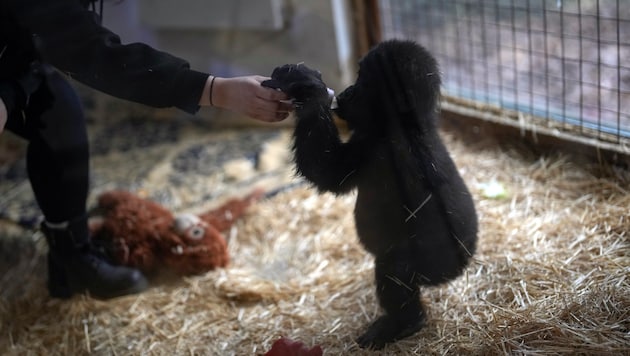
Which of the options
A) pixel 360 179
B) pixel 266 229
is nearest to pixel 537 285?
pixel 360 179

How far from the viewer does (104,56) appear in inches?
66.2

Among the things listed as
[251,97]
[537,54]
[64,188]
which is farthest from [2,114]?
[537,54]

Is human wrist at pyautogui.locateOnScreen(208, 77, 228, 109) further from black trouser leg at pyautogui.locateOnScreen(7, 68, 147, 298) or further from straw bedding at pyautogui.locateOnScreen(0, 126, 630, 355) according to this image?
black trouser leg at pyautogui.locateOnScreen(7, 68, 147, 298)

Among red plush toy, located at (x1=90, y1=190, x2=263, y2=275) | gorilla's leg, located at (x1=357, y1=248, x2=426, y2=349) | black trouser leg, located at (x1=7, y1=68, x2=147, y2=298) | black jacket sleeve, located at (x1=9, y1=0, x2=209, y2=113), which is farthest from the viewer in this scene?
red plush toy, located at (x1=90, y1=190, x2=263, y2=275)

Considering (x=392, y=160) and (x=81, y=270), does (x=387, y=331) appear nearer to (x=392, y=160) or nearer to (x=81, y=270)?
(x=392, y=160)

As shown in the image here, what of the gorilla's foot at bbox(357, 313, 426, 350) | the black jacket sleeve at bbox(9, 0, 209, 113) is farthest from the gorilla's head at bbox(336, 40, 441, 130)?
the gorilla's foot at bbox(357, 313, 426, 350)

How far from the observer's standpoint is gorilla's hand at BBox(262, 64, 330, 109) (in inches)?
65.7

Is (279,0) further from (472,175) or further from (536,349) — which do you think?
(536,349)

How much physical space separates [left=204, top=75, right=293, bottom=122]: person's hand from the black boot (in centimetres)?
83

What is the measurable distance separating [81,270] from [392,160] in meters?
1.19

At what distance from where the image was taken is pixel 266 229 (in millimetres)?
2693

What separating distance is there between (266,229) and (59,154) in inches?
33.5

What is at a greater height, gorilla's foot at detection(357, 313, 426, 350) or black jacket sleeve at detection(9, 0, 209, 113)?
black jacket sleeve at detection(9, 0, 209, 113)

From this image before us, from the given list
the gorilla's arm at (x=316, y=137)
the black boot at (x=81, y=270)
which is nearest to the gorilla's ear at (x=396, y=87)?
the gorilla's arm at (x=316, y=137)
